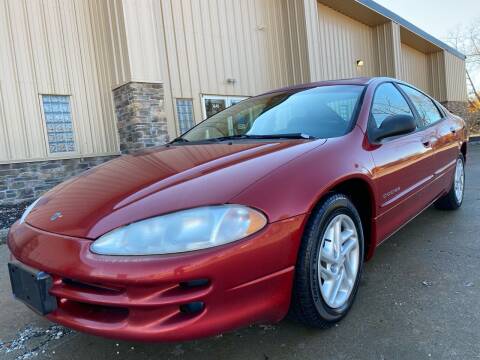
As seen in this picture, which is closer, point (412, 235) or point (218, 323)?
point (218, 323)

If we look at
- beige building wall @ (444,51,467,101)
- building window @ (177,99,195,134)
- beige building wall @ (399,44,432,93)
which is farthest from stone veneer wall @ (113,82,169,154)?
beige building wall @ (444,51,467,101)

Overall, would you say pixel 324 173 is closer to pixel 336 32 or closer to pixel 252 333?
A: pixel 252 333

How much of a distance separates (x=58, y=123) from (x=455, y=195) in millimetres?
6592

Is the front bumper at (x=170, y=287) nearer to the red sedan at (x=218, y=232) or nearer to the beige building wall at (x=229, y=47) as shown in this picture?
the red sedan at (x=218, y=232)

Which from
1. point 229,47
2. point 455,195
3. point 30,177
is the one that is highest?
point 229,47

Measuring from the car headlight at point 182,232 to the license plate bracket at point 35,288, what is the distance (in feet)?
0.93

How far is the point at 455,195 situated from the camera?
427cm

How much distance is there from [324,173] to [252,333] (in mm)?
941

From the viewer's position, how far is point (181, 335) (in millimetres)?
1487

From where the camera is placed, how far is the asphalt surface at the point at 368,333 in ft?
6.14

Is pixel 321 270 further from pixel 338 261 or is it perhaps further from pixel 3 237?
pixel 3 237

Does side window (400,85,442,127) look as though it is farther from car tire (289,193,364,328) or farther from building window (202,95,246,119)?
building window (202,95,246,119)

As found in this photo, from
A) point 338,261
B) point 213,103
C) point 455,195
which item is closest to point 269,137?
point 338,261

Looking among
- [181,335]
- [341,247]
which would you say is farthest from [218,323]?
[341,247]
